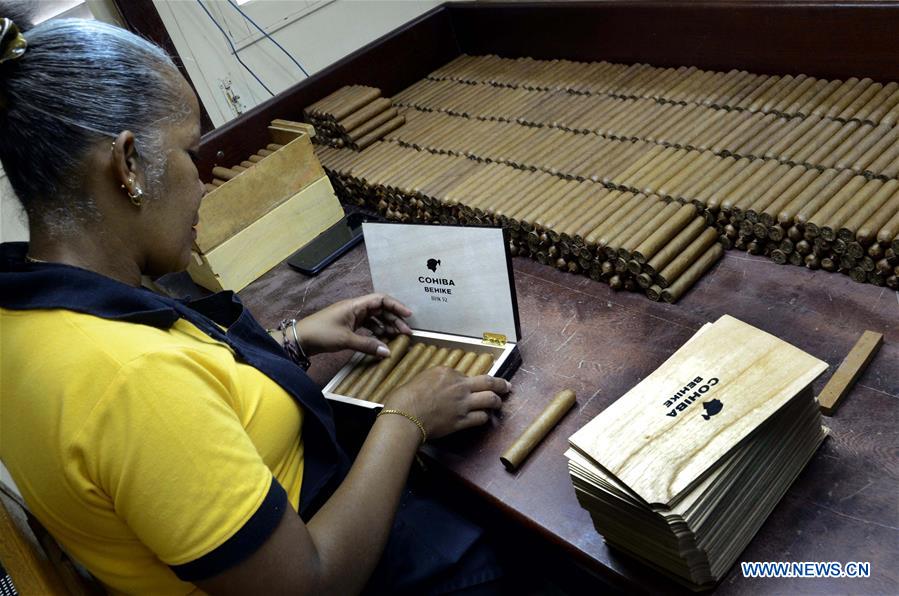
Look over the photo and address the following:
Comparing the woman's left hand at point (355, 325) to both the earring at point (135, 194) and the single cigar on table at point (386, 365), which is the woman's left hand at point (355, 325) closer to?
the single cigar on table at point (386, 365)

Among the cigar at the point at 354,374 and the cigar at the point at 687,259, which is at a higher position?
the cigar at the point at 687,259

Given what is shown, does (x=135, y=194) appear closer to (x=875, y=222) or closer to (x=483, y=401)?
(x=483, y=401)

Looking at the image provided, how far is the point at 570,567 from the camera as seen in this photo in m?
1.89

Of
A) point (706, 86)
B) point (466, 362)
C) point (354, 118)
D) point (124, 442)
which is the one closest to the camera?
point (124, 442)

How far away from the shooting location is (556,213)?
7.77ft

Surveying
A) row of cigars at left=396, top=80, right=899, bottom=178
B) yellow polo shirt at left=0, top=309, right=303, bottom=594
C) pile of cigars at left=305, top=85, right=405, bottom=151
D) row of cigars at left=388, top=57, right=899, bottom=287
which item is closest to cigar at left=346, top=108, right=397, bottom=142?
pile of cigars at left=305, top=85, right=405, bottom=151

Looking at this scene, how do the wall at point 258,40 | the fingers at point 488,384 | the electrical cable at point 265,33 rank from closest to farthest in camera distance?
the fingers at point 488,384, the wall at point 258,40, the electrical cable at point 265,33

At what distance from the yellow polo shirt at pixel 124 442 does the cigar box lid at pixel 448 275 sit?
2.82 feet

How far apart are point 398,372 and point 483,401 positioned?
1.11ft

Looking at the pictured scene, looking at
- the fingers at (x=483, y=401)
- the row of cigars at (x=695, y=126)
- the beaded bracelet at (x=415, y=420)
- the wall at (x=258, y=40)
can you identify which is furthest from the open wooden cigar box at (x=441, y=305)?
the wall at (x=258, y=40)

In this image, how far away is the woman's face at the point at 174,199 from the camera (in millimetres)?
1334

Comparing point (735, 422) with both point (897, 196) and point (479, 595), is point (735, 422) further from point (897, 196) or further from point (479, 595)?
point (897, 196)

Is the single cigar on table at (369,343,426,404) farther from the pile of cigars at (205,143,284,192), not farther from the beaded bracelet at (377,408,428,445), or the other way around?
the pile of cigars at (205,143,284,192)

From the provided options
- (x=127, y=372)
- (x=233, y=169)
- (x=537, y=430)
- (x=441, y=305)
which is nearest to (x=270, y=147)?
(x=233, y=169)
